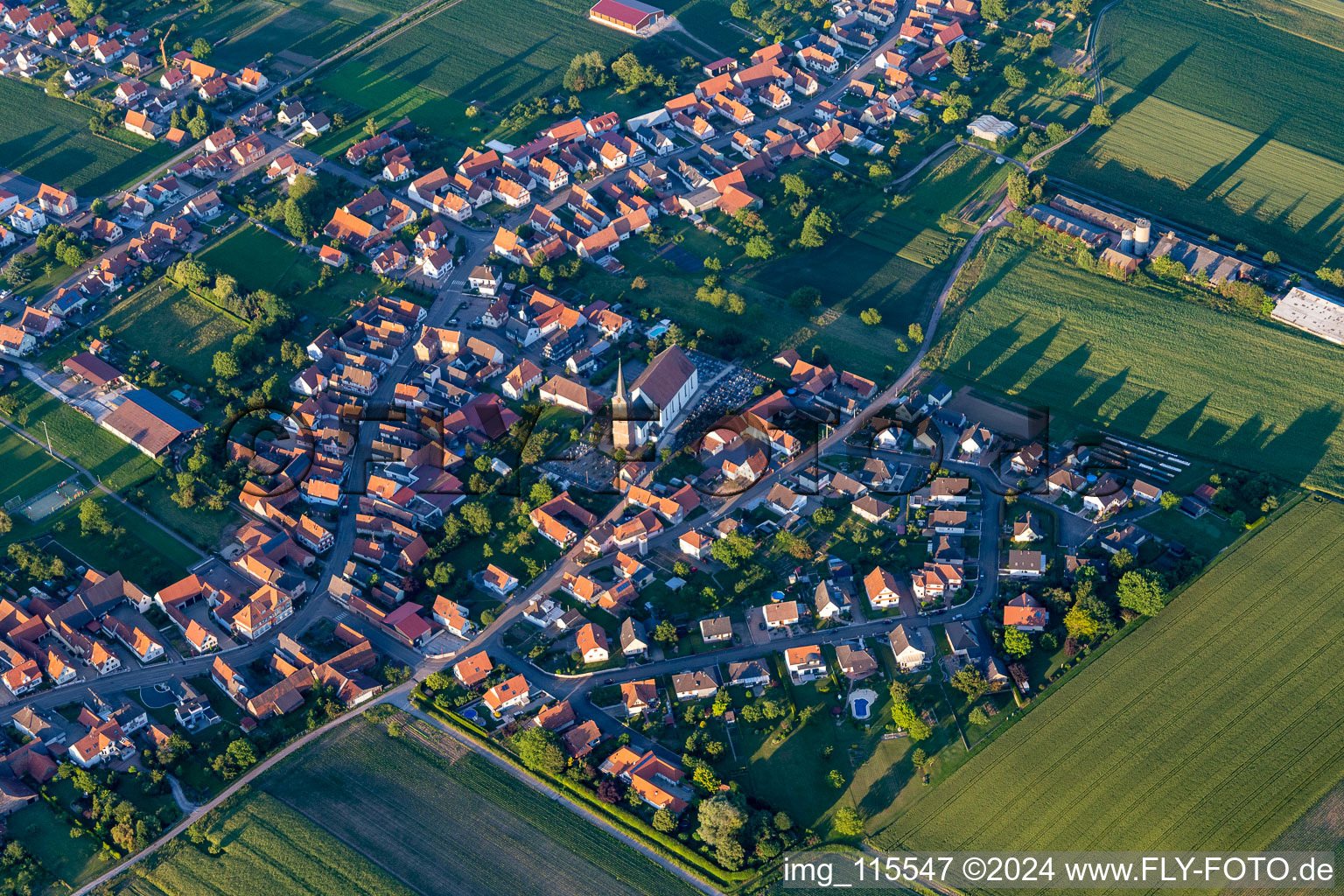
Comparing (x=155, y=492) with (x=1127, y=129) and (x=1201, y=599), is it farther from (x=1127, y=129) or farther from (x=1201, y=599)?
(x=1127, y=129)

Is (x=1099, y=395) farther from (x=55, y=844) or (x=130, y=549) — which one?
(x=55, y=844)

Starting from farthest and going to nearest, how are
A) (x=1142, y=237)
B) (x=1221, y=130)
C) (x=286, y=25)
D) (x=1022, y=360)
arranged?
1. (x=286, y=25)
2. (x=1221, y=130)
3. (x=1142, y=237)
4. (x=1022, y=360)

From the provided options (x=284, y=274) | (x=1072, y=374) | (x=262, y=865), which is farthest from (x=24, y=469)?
(x=1072, y=374)

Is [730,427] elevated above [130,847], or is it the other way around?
[730,427]

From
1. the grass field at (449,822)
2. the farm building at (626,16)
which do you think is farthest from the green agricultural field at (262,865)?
the farm building at (626,16)

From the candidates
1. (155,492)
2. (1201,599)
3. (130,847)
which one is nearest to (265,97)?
(155,492)

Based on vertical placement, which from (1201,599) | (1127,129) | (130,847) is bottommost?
(130,847)

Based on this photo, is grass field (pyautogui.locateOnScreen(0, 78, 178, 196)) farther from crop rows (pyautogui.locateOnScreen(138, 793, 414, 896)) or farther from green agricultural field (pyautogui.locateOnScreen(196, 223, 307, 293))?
crop rows (pyautogui.locateOnScreen(138, 793, 414, 896))
